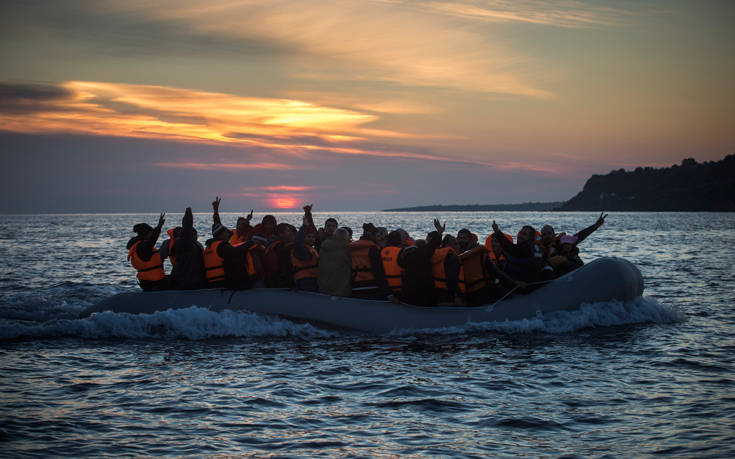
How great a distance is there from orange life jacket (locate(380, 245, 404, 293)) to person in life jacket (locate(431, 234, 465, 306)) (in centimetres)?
58

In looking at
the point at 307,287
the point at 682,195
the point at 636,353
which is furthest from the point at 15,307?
the point at 682,195

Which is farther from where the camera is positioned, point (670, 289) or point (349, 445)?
point (670, 289)

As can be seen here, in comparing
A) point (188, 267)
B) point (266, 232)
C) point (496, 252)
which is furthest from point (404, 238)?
point (188, 267)

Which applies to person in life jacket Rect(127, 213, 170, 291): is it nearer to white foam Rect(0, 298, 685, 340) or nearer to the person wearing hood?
white foam Rect(0, 298, 685, 340)

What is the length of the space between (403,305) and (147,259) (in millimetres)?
4690

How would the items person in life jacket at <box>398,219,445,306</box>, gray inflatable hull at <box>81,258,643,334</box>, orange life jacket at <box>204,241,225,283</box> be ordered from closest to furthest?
person in life jacket at <box>398,219,445,306</box>, gray inflatable hull at <box>81,258,643,334</box>, orange life jacket at <box>204,241,225,283</box>

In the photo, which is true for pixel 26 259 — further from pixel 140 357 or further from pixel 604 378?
pixel 604 378

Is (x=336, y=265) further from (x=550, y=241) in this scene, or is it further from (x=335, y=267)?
(x=550, y=241)

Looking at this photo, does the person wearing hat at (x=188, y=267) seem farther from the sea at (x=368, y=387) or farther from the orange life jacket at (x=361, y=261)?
the orange life jacket at (x=361, y=261)

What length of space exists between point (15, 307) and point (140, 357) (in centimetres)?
733

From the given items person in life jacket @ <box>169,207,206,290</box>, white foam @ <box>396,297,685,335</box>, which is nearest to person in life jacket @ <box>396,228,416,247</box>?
white foam @ <box>396,297,685,335</box>

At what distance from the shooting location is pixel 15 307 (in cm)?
1475

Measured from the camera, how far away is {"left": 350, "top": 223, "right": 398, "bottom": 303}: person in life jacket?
10.4m

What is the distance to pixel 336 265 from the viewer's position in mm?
10594
